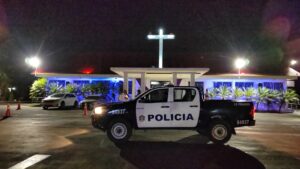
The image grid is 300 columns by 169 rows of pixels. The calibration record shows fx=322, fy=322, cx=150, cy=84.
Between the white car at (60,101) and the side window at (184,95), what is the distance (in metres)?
17.7

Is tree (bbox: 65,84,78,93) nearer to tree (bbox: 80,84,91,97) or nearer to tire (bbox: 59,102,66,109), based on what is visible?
tree (bbox: 80,84,91,97)

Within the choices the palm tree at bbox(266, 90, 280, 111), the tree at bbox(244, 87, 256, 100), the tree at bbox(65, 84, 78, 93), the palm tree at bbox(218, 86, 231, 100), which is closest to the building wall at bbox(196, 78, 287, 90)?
the palm tree at bbox(218, 86, 231, 100)

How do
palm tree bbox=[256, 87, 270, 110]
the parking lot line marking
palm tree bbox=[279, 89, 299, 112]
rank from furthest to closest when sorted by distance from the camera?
palm tree bbox=[256, 87, 270, 110] → palm tree bbox=[279, 89, 299, 112] → the parking lot line marking

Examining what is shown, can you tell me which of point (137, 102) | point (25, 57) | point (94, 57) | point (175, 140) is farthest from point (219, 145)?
point (25, 57)

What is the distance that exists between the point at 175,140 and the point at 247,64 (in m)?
25.1

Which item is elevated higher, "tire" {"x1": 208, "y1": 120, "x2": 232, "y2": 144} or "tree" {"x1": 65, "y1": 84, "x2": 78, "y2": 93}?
"tree" {"x1": 65, "y1": 84, "x2": 78, "y2": 93}

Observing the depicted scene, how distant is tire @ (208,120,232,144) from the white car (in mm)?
18378

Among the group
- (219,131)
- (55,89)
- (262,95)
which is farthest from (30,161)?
(262,95)

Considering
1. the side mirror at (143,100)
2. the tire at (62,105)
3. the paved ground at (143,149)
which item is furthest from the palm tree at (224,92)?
the side mirror at (143,100)

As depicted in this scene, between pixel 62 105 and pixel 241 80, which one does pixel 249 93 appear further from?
pixel 62 105

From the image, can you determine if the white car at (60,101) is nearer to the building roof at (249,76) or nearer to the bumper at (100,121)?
the building roof at (249,76)

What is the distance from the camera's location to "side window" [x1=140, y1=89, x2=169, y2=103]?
10.9 m

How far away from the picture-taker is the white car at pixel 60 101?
26.3 meters

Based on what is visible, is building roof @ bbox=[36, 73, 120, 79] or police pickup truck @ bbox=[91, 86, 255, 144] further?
building roof @ bbox=[36, 73, 120, 79]
